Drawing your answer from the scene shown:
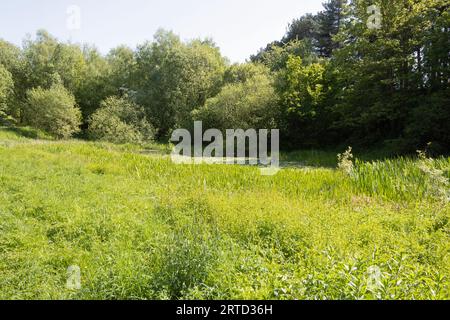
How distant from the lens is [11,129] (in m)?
24.4

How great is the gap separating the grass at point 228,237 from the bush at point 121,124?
12.1 meters

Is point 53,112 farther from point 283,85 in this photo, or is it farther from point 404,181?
point 404,181

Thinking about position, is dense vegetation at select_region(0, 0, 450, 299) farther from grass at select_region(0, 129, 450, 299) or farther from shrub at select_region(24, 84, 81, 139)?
shrub at select_region(24, 84, 81, 139)

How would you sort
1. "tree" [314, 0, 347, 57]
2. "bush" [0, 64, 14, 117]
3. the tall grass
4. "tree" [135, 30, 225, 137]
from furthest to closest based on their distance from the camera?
"tree" [314, 0, 347, 57], "bush" [0, 64, 14, 117], "tree" [135, 30, 225, 137], the tall grass

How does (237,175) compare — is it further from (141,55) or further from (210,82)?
(141,55)

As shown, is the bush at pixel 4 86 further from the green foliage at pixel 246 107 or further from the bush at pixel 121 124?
the green foliage at pixel 246 107

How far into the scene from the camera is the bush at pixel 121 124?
20.6 m

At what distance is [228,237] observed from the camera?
421 centimetres

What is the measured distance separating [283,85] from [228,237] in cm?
1603

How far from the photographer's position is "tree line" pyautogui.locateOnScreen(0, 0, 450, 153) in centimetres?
1399

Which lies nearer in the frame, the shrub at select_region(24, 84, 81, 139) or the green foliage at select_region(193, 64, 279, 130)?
the green foliage at select_region(193, 64, 279, 130)

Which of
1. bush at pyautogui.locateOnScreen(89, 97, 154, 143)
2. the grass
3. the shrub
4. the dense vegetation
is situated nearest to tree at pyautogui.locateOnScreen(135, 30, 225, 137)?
the dense vegetation

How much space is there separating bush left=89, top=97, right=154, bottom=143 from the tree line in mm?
73

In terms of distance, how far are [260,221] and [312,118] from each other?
577 inches
